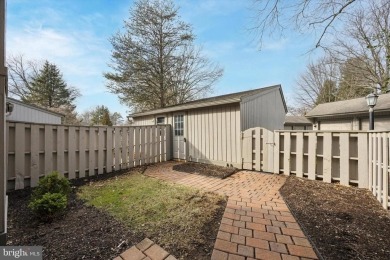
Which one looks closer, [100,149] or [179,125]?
[100,149]

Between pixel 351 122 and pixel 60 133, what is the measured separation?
1439 centimetres

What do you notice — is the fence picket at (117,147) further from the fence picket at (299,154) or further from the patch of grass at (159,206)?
the fence picket at (299,154)

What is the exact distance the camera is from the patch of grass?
2.52m

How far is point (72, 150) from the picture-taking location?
5320mm

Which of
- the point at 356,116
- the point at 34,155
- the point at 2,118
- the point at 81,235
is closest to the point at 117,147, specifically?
the point at 34,155

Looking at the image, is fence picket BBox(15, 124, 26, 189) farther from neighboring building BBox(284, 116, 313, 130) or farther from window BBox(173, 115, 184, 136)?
neighboring building BBox(284, 116, 313, 130)

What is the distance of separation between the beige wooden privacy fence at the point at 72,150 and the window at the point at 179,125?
1.27 m

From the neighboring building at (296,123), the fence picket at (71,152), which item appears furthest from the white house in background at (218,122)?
the neighboring building at (296,123)

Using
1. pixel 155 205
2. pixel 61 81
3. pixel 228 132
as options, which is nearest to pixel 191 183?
pixel 155 205

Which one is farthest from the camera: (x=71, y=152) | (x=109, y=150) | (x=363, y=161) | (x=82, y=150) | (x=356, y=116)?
(x=356, y=116)

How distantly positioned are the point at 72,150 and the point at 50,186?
209 centimetres

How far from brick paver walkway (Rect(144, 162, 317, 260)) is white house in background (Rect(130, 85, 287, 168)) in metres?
2.40

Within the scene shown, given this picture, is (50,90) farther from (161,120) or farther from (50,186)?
(50,186)

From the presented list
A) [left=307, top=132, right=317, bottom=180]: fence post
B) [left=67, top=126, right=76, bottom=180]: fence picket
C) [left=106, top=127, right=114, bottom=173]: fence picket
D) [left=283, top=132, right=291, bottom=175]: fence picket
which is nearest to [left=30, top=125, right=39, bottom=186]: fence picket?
[left=67, top=126, right=76, bottom=180]: fence picket
